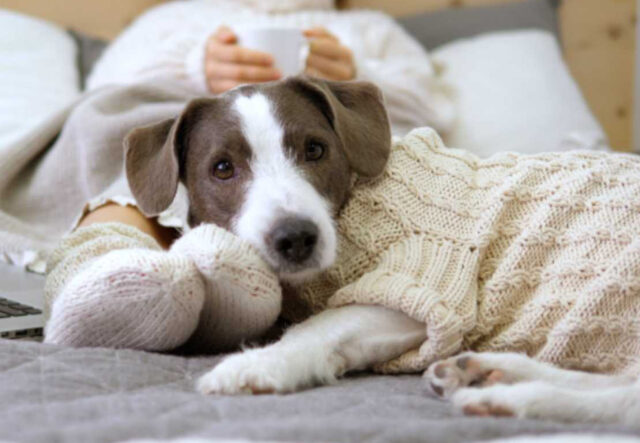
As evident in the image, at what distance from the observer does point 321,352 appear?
1.13 meters

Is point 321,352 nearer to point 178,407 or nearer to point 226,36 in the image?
point 178,407

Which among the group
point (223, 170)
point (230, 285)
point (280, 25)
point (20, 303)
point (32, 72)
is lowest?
point (20, 303)

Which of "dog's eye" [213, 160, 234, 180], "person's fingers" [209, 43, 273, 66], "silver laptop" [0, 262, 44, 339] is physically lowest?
"silver laptop" [0, 262, 44, 339]

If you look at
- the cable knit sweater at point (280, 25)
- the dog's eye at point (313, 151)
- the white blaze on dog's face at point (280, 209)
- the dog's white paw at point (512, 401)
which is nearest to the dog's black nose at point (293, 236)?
the white blaze on dog's face at point (280, 209)

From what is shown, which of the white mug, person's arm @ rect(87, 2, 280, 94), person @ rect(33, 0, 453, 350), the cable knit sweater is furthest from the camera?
the cable knit sweater

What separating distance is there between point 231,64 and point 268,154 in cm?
99

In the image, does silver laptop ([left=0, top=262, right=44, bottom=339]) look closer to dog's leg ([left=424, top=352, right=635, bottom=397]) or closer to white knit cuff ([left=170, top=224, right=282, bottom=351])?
white knit cuff ([left=170, top=224, right=282, bottom=351])

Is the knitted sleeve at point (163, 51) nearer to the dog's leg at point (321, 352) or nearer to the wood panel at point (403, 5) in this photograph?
the wood panel at point (403, 5)

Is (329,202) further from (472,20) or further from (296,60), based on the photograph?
(472,20)

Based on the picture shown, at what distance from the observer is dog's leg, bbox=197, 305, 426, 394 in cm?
101

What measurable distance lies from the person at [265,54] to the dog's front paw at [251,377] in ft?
2.88

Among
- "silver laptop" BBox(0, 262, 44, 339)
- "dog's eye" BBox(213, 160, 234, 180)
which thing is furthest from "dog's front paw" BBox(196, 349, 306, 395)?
"silver laptop" BBox(0, 262, 44, 339)

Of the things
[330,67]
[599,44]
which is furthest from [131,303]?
[599,44]

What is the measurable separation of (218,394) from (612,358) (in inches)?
26.3
